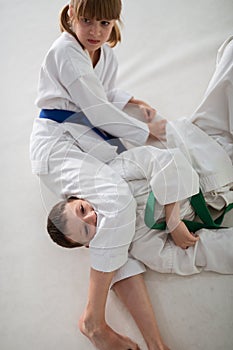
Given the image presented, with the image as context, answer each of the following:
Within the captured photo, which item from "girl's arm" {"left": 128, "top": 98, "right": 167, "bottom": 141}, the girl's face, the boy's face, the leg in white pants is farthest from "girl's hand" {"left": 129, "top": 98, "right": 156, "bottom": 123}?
the boy's face

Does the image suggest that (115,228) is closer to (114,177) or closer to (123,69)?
(114,177)

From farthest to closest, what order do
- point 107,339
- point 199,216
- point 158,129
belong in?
point 158,129 → point 199,216 → point 107,339

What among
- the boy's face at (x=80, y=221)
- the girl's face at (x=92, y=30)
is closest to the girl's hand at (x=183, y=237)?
the boy's face at (x=80, y=221)

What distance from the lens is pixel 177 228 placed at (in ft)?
3.16

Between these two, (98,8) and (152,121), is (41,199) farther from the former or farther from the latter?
(98,8)

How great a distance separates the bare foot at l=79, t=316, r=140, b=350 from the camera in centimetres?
90

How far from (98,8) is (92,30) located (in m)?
0.06

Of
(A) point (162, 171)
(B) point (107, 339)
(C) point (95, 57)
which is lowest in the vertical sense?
(B) point (107, 339)

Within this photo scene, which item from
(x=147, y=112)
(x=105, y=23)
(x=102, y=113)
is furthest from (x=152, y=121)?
(x=105, y=23)

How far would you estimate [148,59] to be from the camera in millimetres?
1394

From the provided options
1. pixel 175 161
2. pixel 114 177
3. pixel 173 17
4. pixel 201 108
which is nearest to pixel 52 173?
pixel 114 177

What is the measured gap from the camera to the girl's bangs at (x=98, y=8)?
94 centimetres

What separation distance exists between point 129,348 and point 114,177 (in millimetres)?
343

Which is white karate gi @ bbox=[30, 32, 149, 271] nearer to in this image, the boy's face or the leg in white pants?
the boy's face
